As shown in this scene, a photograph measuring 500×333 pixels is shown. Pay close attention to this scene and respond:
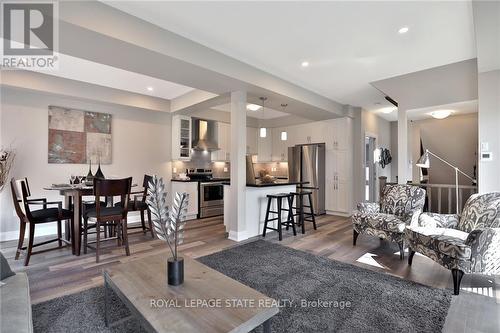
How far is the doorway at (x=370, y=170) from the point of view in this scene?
20.4 feet

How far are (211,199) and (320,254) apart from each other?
3121 millimetres

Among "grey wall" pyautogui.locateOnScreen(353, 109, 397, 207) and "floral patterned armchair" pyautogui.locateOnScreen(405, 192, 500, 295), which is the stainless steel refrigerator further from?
"floral patterned armchair" pyautogui.locateOnScreen(405, 192, 500, 295)

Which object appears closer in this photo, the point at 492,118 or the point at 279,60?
the point at 492,118

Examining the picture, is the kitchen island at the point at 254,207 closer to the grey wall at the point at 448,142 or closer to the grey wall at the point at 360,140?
the grey wall at the point at 360,140

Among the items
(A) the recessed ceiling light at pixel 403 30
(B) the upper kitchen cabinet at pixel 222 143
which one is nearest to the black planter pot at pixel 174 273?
(A) the recessed ceiling light at pixel 403 30

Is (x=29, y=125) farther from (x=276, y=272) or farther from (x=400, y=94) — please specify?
(x=400, y=94)

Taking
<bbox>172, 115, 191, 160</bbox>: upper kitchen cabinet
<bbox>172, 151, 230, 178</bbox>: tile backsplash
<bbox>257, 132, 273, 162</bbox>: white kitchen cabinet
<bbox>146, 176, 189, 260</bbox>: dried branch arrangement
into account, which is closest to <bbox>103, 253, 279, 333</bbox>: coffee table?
<bbox>146, 176, 189, 260</bbox>: dried branch arrangement

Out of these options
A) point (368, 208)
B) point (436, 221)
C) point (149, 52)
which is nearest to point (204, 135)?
point (149, 52)

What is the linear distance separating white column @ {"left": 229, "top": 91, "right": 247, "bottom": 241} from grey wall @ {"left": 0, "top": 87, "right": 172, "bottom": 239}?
2447 mm

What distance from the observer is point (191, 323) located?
116 centimetres

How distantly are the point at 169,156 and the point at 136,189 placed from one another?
3.42 ft

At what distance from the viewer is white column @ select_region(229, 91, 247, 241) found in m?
3.98

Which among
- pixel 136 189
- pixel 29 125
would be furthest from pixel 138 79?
pixel 136 189

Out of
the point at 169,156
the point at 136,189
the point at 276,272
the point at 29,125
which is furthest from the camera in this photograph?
the point at 169,156
